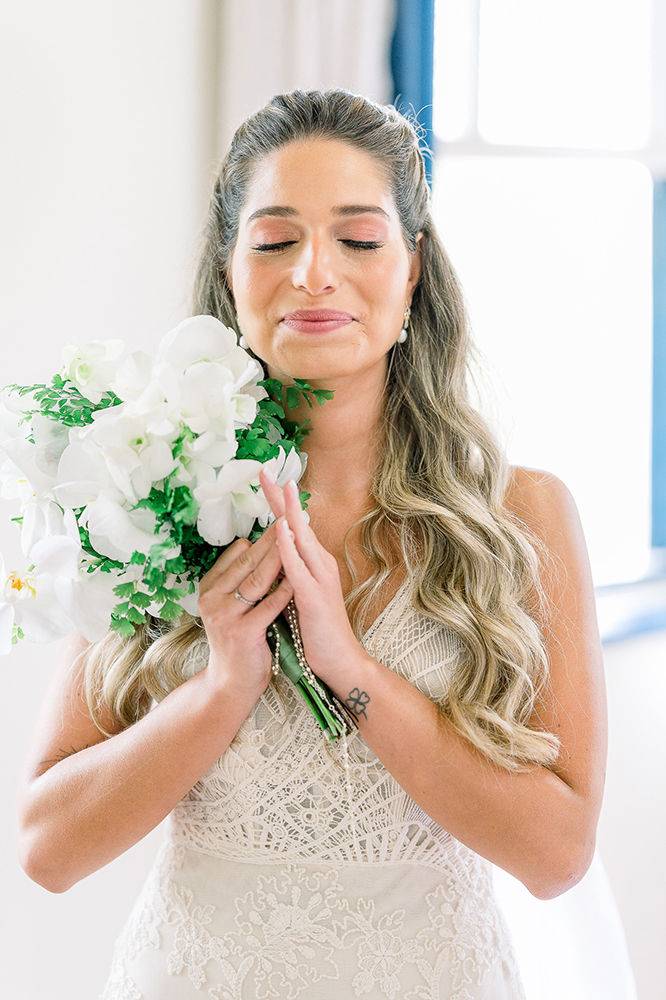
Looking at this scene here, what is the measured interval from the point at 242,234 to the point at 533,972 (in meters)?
1.30

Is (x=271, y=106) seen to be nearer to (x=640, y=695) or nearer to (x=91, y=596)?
(x=91, y=596)

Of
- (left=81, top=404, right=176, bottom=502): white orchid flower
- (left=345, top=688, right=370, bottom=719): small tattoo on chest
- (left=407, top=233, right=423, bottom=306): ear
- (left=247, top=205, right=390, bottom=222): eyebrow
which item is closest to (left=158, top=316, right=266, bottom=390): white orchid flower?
(left=81, top=404, right=176, bottom=502): white orchid flower

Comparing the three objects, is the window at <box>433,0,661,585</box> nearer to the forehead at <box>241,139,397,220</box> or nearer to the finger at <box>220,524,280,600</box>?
the forehead at <box>241,139,397,220</box>

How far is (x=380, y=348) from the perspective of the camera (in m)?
1.29

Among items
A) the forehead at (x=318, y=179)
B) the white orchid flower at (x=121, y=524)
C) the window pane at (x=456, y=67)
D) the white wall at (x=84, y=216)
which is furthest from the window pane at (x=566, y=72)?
the white orchid flower at (x=121, y=524)

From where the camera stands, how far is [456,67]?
267cm

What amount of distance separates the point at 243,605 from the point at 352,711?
209 millimetres

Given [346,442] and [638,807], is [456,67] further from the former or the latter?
[638,807]

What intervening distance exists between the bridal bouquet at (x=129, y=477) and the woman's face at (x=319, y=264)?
0.60ft

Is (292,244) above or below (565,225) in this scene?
below

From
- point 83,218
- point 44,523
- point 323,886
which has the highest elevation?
point 83,218

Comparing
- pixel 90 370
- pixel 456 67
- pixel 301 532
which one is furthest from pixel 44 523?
pixel 456 67

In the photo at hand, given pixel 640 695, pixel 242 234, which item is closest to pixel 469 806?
pixel 242 234

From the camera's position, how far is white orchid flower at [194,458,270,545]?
946mm
